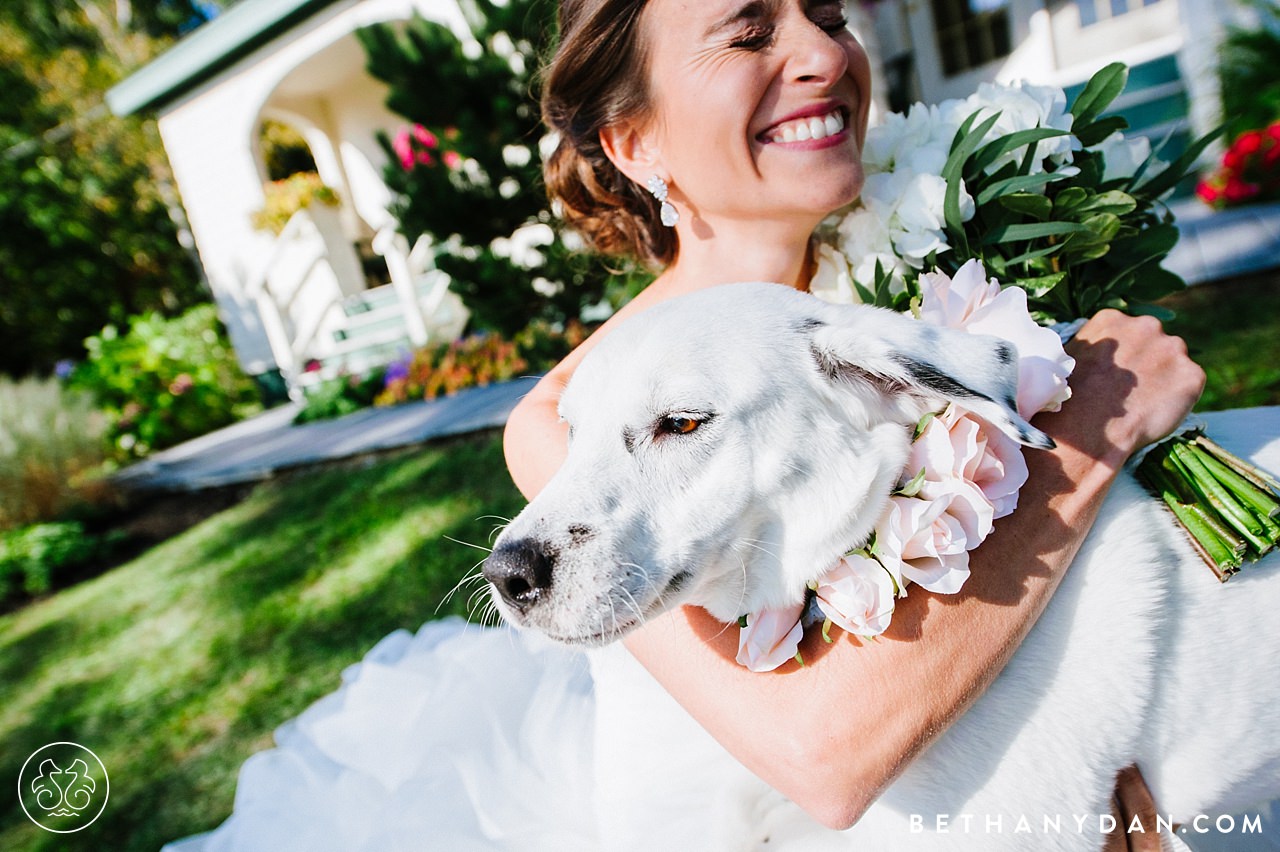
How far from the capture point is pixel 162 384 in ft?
41.7

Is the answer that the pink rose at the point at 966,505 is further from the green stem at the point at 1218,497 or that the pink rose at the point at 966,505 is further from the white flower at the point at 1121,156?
the white flower at the point at 1121,156

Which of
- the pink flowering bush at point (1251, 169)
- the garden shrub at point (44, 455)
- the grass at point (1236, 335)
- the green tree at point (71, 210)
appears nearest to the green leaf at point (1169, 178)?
the grass at point (1236, 335)

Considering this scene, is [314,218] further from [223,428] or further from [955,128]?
[955,128]

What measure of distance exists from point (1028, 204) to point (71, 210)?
2106 centimetres

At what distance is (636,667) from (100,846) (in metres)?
3.07

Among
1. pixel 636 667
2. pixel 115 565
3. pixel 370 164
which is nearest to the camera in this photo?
pixel 636 667

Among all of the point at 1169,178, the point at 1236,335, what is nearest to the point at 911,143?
the point at 1169,178

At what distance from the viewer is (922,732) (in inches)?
47.9

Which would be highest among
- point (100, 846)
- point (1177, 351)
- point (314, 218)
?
Result: point (314, 218)

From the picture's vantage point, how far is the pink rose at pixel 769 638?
133 centimetres

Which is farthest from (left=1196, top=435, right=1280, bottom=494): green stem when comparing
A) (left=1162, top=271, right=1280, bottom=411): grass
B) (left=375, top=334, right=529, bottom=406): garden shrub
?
(left=375, top=334, right=529, bottom=406): garden shrub

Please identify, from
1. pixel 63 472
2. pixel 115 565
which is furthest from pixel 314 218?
pixel 115 565

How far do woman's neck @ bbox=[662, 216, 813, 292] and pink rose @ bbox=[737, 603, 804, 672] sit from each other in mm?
983

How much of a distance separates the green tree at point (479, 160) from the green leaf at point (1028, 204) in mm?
4321
